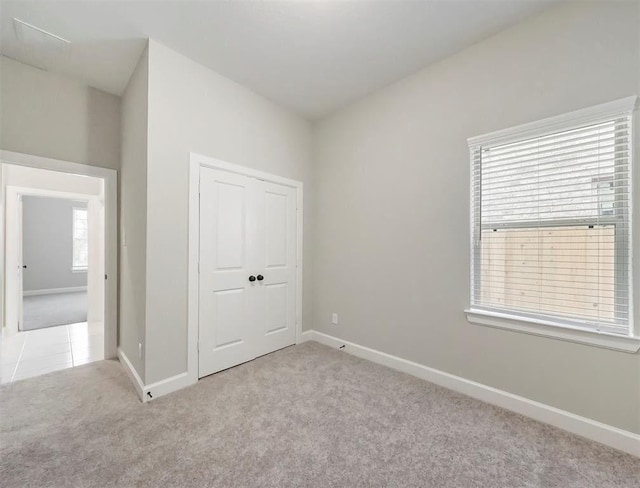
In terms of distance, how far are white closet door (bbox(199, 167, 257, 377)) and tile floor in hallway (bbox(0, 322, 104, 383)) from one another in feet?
5.15

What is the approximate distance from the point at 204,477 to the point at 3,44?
146 inches

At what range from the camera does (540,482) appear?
1436mm

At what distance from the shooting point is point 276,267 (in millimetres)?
3270

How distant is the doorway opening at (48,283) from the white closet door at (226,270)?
4.48ft

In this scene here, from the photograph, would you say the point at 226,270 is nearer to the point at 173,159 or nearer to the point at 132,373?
the point at 173,159

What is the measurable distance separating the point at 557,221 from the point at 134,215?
139 inches

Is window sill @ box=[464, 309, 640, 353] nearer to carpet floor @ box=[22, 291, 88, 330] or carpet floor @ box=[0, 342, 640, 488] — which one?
carpet floor @ box=[0, 342, 640, 488]

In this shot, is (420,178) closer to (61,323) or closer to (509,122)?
(509,122)

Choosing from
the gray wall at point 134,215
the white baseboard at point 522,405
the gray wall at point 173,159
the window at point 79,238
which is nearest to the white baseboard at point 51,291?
the window at point 79,238

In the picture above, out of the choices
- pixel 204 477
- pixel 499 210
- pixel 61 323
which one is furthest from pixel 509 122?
pixel 61 323

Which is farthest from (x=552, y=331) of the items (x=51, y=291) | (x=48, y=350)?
(x=51, y=291)

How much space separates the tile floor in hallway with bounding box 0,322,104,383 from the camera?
2.75 m

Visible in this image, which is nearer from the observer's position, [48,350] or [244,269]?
[244,269]

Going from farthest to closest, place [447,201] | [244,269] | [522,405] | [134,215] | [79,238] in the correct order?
[79,238] → [244,269] → [134,215] → [447,201] → [522,405]
